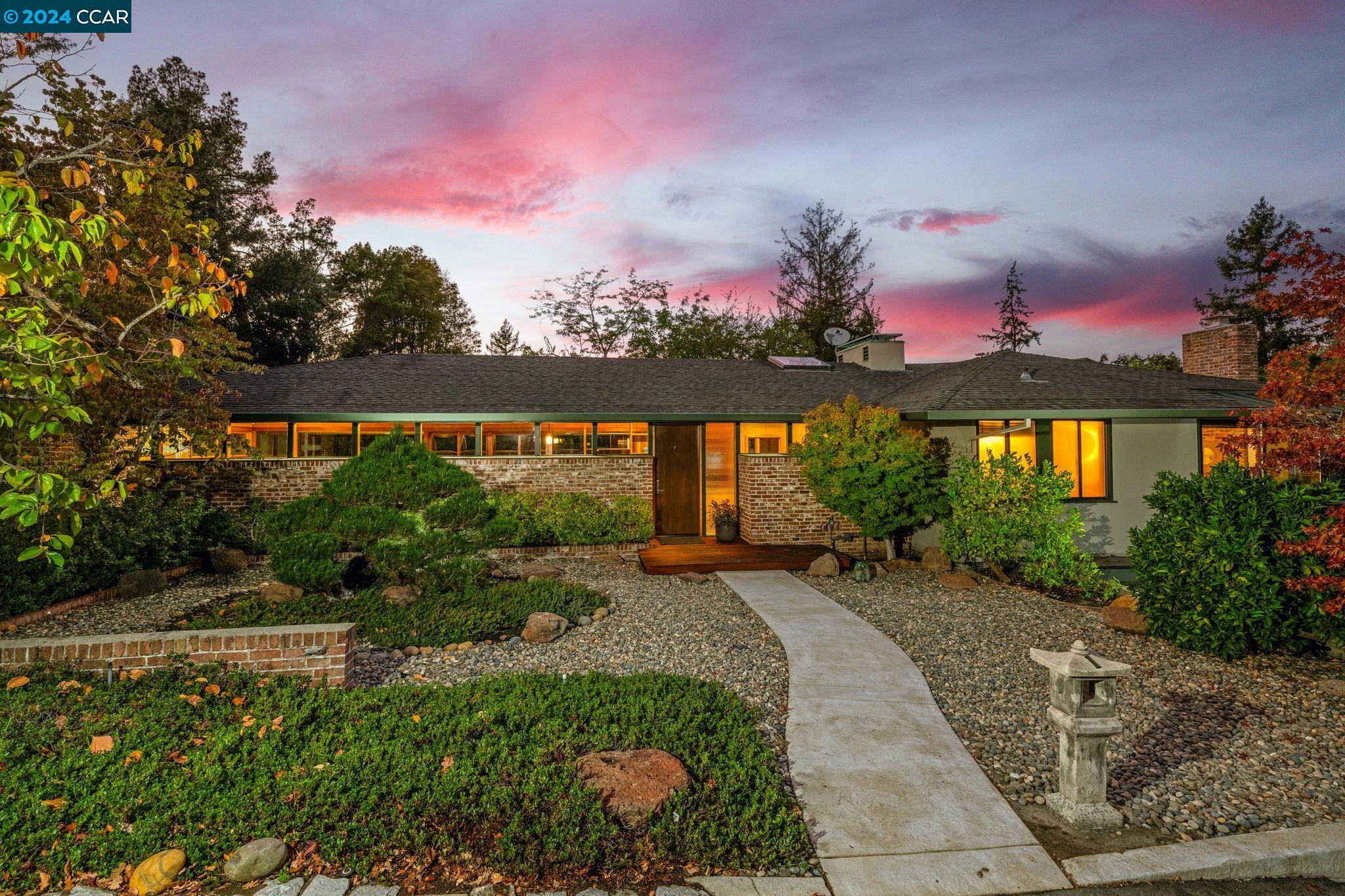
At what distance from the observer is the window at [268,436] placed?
1106cm

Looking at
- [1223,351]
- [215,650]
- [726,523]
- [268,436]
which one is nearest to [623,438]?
[726,523]

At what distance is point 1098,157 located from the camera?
12469 mm

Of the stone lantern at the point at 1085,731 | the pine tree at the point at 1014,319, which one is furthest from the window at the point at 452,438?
the pine tree at the point at 1014,319

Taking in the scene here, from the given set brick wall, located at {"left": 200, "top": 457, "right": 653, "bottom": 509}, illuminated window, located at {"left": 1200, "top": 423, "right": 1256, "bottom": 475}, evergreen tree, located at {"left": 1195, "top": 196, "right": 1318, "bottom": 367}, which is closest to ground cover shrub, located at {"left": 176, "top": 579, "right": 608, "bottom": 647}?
brick wall, located at {"left": 200, "top": 457, "right": 653, "bottom": 509}

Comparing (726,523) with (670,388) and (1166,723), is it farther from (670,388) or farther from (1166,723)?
(1166,723)

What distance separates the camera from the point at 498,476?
1144cm

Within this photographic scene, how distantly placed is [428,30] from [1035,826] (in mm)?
10466

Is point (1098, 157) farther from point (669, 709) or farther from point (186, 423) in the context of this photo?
point (186, 423)

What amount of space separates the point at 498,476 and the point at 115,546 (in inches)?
206

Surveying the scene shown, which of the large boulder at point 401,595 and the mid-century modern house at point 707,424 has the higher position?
the mid-century modern house at point 707,424

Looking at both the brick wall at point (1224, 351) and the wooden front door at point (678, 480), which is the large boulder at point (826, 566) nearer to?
the wooden front door at point (678, 480)

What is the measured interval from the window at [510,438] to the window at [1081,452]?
9.08m

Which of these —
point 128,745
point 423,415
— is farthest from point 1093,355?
point 128,745

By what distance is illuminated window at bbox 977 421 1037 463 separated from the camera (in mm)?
10805
